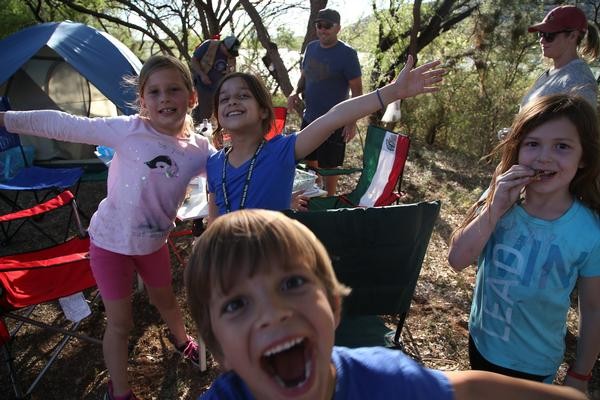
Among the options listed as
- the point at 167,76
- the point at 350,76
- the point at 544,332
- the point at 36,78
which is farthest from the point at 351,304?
the point at 36,78

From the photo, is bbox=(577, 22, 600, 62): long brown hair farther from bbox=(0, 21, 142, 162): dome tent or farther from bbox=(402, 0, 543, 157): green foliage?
bbox=(402, 0, 543, 157): green foliage

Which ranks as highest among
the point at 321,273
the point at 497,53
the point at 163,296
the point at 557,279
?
the point at 497,53

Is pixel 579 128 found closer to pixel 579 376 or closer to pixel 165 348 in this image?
pixel 579 376

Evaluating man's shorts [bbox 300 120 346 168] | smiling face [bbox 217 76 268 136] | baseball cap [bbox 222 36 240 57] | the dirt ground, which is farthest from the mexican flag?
baseball cap [bbox 222 36 240 57]

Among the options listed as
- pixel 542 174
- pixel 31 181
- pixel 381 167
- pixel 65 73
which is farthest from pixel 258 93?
pixel 65 73

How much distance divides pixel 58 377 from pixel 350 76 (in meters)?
3.27

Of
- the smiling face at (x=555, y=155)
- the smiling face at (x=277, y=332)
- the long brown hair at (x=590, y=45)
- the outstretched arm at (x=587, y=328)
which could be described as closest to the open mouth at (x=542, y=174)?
the smiling face at (x=555, y=155)

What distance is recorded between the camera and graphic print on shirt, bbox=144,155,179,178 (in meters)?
1.81

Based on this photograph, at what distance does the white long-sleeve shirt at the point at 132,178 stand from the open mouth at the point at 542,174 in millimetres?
1439

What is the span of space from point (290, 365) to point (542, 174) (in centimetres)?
102

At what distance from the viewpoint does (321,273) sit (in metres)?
0.87

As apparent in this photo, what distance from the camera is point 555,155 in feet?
4.17

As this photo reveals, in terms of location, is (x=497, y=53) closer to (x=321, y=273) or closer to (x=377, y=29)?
(x=377, y=29)

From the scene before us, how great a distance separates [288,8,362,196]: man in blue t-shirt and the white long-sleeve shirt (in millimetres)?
2154
